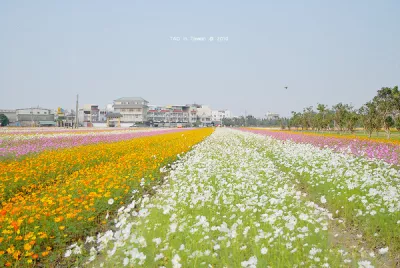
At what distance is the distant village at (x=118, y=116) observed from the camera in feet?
353

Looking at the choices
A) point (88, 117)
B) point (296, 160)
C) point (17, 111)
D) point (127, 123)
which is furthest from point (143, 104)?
point (296, 160)

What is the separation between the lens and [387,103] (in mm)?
31750

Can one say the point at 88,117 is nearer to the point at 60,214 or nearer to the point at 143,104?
the point at 143,104

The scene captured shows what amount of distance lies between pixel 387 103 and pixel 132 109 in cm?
9849

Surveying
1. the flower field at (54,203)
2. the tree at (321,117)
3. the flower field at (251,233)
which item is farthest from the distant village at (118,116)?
the flower field at (251,233)

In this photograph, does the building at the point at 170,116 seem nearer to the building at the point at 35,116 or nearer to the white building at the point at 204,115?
the white building at the point at 204,115

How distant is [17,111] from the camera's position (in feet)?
364

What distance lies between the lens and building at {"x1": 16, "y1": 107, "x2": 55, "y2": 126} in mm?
106875

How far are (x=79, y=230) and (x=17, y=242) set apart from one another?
3.50 ft

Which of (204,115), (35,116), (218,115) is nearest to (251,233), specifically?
(35,116)

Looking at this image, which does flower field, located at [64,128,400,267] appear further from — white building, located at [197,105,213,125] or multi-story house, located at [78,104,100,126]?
white building, located at [197,105,213,125]

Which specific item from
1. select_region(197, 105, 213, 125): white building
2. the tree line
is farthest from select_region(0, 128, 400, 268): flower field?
select_region(197, 105, 213, 125): white building

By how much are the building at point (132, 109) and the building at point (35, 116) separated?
78.6 feet

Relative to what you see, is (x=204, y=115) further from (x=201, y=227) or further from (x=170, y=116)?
(x=201, y=227)
